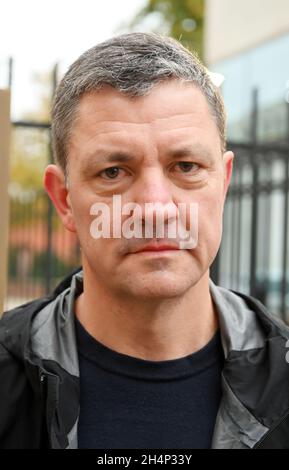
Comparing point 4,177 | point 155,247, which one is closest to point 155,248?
point 155,247

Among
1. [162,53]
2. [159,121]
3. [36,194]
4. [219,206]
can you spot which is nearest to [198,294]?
[219,206]

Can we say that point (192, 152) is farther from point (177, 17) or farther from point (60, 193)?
point (177, 17)

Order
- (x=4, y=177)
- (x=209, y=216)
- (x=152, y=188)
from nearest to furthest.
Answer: (x=152, y=188) → (x=209, y=216) → (x=4, y=177)

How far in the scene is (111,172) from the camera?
1.73 m

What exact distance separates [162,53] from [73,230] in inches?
22.4

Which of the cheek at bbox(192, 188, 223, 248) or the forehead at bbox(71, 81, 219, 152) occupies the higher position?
the forehead at bbox(71, 81, 219, 152)

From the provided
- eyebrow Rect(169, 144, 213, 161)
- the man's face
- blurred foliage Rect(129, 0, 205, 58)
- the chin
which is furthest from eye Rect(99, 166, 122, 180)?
blurred foliage Rect(129, 0, 205, 58)

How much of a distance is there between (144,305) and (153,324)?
79mm

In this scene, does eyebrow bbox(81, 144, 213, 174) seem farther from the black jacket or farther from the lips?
the black jacket

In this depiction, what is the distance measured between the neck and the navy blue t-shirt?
27mm

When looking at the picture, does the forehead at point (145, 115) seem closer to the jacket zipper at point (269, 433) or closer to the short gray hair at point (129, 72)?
the short gray hair at point (129, 72)

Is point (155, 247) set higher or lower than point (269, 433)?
higher

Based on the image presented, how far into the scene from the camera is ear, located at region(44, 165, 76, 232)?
1.95m
